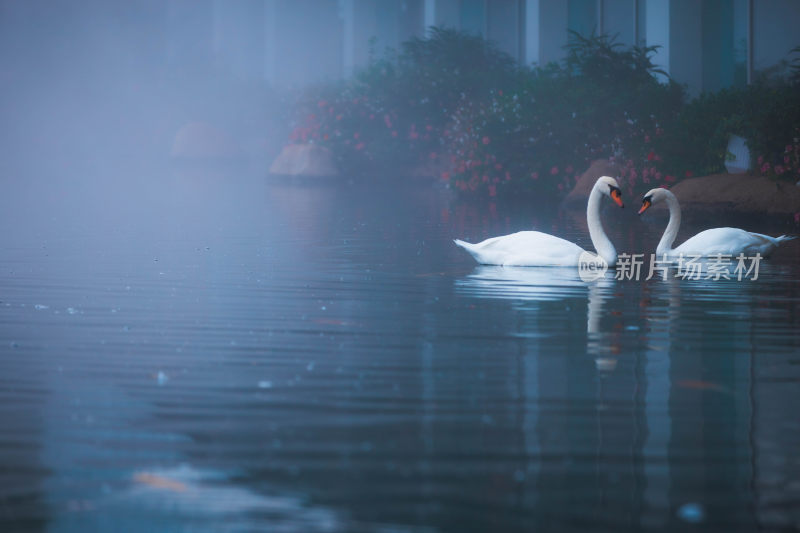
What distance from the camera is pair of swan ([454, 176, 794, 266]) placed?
446 inches

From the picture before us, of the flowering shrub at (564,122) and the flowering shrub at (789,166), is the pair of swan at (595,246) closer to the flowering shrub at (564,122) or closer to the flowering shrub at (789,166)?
the flowering shrub at (789,166)

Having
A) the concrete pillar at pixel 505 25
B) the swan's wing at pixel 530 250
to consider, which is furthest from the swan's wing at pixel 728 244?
the concrete pillar at pixel 505 25

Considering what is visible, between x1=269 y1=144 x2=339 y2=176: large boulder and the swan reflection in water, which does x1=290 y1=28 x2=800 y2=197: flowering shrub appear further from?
the swan reflection in water

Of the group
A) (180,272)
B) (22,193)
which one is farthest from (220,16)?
(180,272)

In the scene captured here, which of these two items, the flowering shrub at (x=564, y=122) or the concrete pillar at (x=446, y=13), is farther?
the concrete pillar at (x=446, y=13)

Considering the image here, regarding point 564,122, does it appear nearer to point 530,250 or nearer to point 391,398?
point 530,250

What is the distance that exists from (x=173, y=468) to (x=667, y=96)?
1979 cm

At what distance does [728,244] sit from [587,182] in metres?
10.3

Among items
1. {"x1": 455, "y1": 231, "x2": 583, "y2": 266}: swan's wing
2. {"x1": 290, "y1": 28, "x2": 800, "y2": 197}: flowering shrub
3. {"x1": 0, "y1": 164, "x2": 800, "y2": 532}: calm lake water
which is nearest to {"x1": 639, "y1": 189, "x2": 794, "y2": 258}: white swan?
{"x1": 0, "y1": 164, "x2": 800, "y2": 532}: calm lake water

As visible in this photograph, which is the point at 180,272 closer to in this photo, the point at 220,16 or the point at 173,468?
the point at 173,468

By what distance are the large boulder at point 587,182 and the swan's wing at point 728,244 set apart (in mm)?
9697

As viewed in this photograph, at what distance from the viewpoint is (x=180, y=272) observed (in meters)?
11.4

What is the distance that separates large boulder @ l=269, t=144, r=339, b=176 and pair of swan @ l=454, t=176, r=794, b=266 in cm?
2388

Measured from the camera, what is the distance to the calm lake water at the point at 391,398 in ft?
13.7
